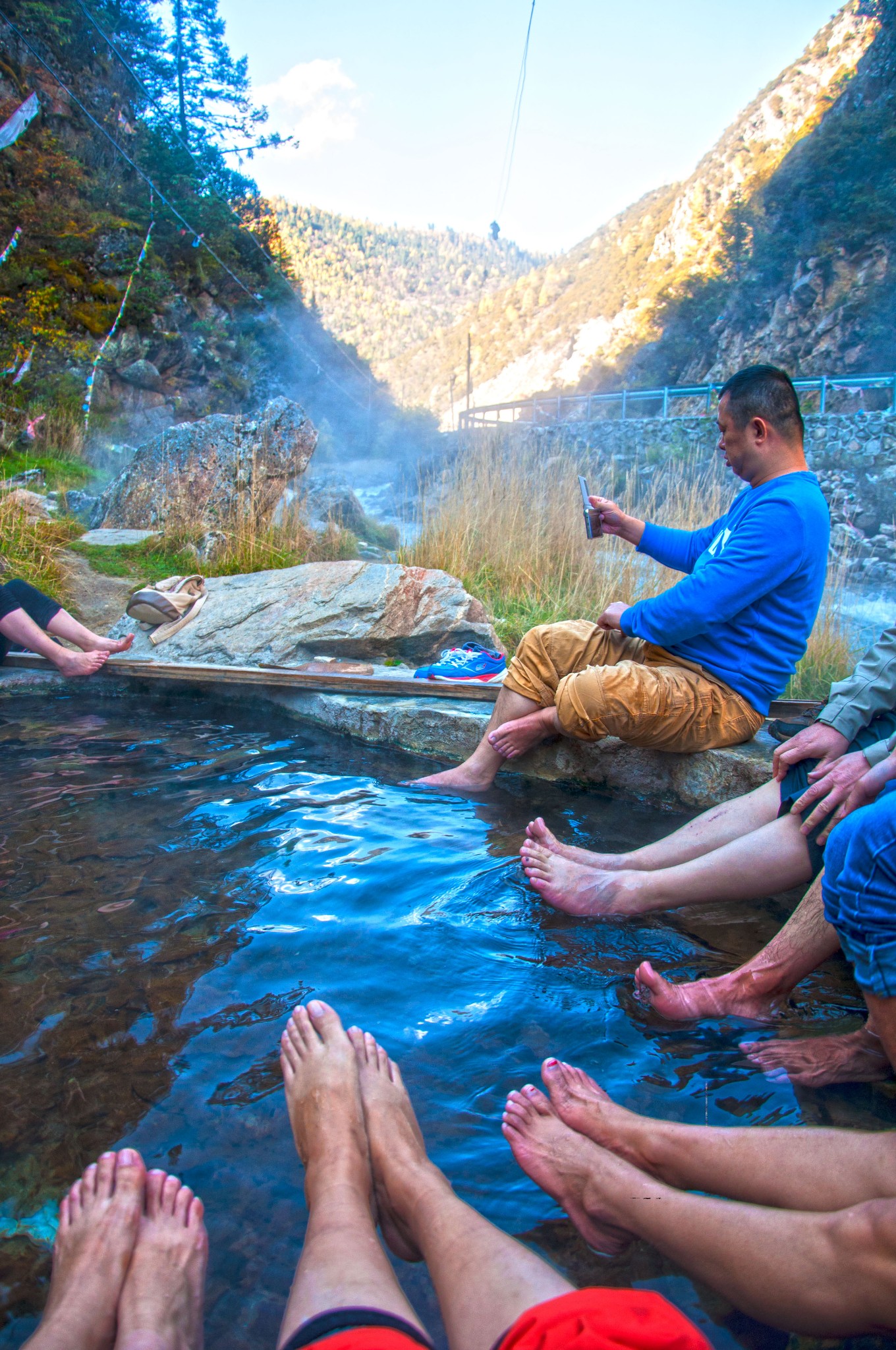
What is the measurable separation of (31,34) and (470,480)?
14747 mm

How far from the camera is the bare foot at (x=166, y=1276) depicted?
3.10 ft

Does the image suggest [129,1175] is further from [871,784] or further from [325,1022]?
[871,784]

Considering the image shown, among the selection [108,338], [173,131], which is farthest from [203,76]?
[108,338]

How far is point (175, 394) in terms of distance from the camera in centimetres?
1405

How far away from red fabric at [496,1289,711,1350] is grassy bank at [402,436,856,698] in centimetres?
395

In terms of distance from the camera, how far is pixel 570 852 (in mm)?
2107

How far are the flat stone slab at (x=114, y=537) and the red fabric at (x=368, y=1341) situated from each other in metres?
5.92

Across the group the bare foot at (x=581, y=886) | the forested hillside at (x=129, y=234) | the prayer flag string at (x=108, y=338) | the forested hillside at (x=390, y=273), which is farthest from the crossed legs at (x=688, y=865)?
the forested hillside at (x=390, y=273)

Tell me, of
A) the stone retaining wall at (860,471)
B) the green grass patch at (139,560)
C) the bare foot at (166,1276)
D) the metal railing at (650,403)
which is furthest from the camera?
the metal railing at (650,403)

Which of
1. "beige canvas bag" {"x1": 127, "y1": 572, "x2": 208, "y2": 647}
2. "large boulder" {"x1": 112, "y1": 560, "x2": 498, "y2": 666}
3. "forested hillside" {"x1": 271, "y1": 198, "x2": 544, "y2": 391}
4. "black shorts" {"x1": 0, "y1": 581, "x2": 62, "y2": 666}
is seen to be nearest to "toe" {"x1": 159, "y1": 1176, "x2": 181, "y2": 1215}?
"large boulder" {"x1": 112, "y1": 560, "x2": 498, "y2": 666}

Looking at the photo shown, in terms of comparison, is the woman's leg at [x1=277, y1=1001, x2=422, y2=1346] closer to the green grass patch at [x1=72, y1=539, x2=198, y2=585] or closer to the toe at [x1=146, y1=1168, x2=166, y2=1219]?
the toe at [x1=146, y1=1168, x2=166, y2=1219]

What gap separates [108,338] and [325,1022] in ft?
45.9

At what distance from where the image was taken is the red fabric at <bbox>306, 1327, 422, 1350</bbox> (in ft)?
2.42

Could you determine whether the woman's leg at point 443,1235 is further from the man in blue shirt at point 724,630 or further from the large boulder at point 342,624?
the large boulder at point 342,624
